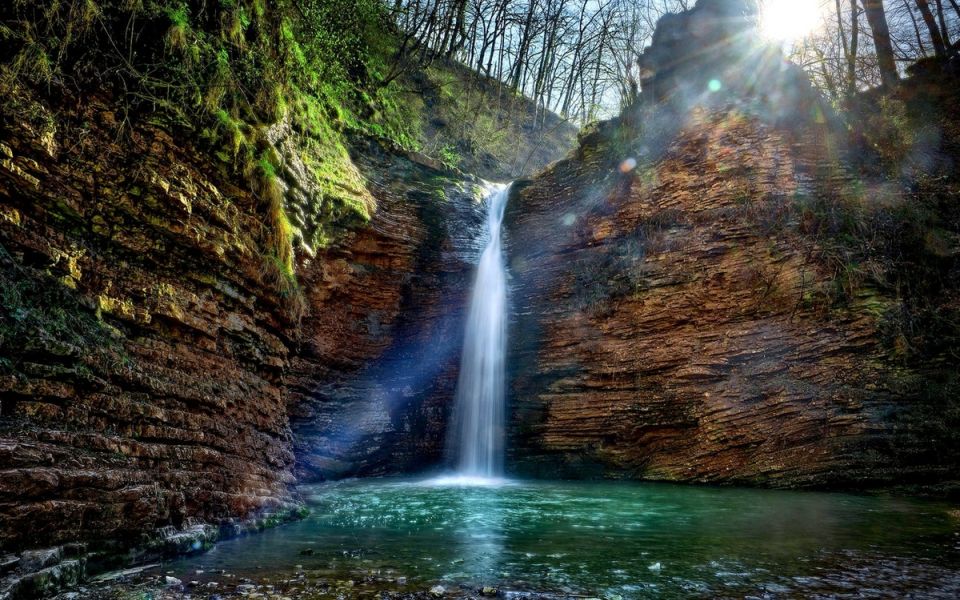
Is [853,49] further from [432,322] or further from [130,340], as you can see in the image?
[130,340]

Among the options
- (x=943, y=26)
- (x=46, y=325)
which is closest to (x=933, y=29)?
(x=943, y=26)

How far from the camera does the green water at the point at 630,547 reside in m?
3.58

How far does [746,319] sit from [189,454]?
10094 millimetres

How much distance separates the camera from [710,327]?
10.8 meters

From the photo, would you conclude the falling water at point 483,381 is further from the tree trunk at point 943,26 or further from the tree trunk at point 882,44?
the tree trunk at point 943,26

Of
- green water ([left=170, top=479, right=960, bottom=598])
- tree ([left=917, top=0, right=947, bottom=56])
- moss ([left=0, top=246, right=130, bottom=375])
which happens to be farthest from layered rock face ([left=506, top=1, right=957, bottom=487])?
moss ([left=0, top=246, right=130, bottom=375])

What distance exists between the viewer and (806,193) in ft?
36.9

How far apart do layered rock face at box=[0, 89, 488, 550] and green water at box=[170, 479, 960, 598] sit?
2.72ft

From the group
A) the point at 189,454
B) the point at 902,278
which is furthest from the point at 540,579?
the point at 902,278

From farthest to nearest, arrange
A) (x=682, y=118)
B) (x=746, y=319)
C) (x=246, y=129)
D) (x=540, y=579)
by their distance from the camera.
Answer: (x=682, y=118) → (x=746, y=319) → (x=246, y=129) → (x=540, y=579)

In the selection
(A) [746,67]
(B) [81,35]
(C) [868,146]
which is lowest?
(B) [81,35]

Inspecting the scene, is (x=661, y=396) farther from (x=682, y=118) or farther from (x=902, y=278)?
(x=682, y=118)

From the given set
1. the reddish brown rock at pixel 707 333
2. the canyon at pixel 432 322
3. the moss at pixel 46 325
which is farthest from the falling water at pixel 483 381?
the moss at pixel 46 325

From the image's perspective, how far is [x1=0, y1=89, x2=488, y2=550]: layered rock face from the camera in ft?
12.5
